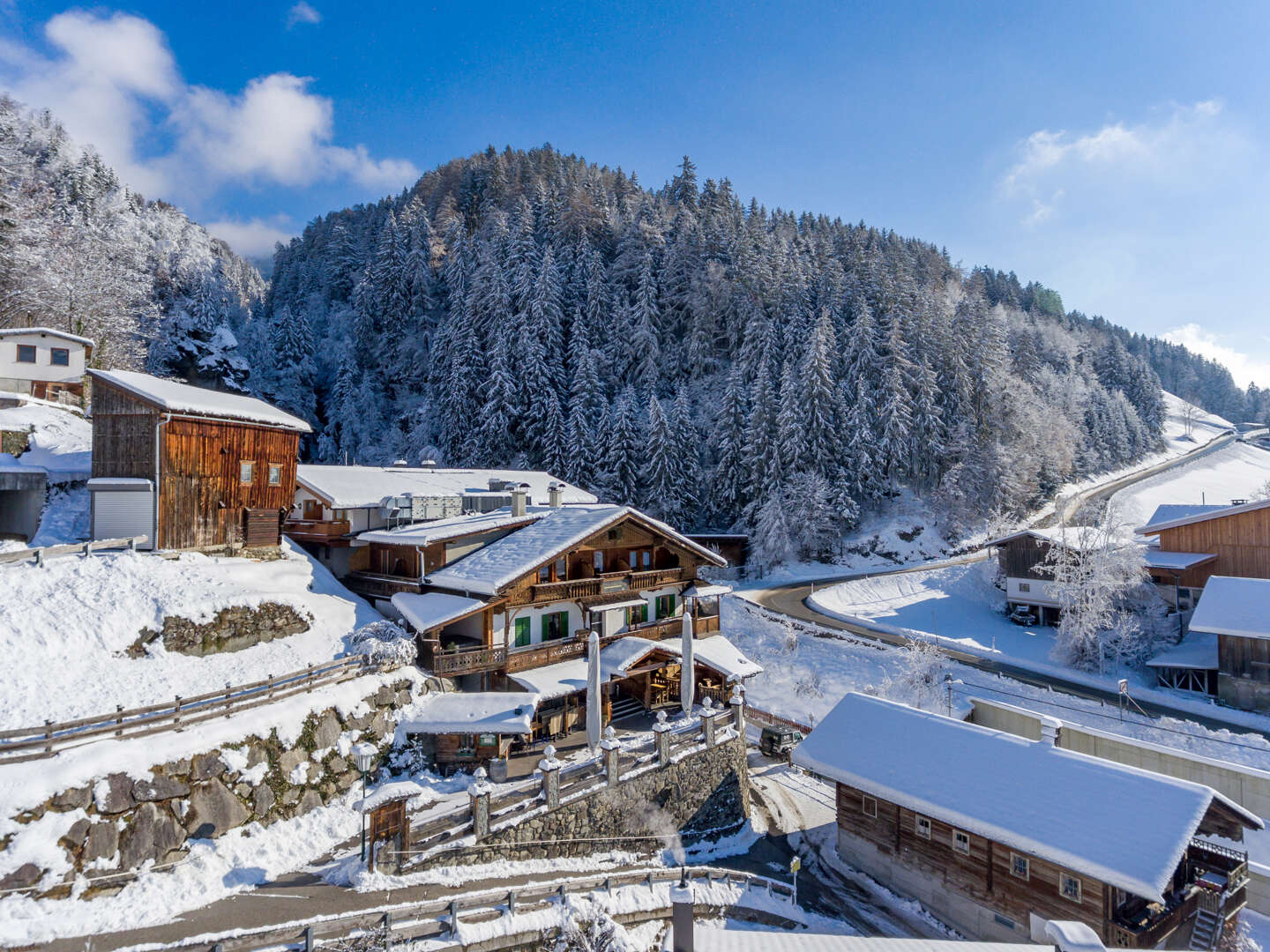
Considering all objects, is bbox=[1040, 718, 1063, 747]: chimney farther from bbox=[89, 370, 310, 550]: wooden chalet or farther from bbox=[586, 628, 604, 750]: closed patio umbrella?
bbox=[89, 370, 310, 550]: wooden chalet

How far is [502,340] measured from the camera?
2505 inches

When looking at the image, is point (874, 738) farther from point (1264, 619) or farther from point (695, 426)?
point (695, 426)

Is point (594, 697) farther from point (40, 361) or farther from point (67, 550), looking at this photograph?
point (40, 361)

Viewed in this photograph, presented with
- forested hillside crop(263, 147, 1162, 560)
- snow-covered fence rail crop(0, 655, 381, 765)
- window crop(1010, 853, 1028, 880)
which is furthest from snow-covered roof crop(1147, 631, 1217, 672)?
snow-covered fence rail crop(0, 655, 381, 765)

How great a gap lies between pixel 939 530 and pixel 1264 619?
2965 centimetres

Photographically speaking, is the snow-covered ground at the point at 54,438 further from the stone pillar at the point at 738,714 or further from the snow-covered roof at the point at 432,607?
the stone pillar at the point at 738,714

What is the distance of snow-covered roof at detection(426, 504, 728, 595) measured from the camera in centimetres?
2325

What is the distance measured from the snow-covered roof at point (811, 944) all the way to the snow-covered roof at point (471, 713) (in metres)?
10.2

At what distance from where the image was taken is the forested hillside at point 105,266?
38.4 m

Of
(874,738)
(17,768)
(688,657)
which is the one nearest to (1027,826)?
(874,738)

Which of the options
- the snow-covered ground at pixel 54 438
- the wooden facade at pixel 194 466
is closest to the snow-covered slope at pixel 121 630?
the wooden facade at pixel 194 466

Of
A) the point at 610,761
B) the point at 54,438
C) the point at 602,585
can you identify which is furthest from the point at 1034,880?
the point at 54,438

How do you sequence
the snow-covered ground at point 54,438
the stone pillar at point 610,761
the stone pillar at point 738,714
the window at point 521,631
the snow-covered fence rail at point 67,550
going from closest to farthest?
the snow-covered fence rail at point 67,550
the stone pillar at point 610,761
the stone pillar at point 738,714
the snow-covered ground at point 54,438
the window at point 521,631

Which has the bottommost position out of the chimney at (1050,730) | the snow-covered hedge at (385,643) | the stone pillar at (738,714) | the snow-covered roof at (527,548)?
the stone pillar at (738,714)
